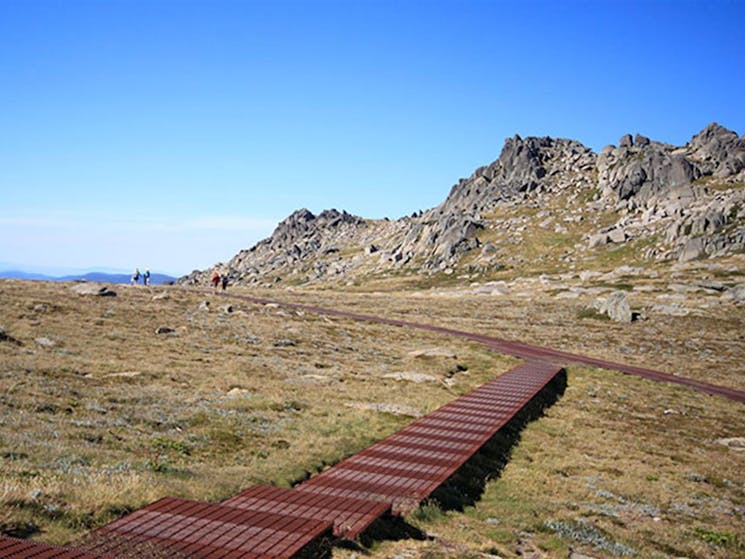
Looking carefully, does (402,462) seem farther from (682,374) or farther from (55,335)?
(682,374)

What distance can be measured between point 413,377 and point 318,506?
17.2 m

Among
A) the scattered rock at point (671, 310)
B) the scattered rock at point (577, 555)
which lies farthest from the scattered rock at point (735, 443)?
the scattered rock at point (671, 310)

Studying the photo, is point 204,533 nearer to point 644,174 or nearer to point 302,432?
point 302,432

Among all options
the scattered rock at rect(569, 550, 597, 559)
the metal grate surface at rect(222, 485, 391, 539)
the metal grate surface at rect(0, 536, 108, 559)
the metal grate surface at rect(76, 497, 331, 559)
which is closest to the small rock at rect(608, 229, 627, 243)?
the scattered rock at rect(569, 550, 597, 559)

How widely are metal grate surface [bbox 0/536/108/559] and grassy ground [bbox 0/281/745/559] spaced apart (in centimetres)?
130

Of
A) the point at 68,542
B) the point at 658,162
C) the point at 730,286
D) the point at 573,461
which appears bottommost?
the point at 573,461

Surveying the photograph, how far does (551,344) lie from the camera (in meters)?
46.5

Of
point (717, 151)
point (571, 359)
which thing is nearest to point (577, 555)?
point (571, 359)

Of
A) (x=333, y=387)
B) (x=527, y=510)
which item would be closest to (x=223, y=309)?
(x=333, y=387)

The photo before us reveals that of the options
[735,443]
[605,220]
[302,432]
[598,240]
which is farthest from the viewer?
[605,220]

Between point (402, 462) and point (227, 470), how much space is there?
13.6ft

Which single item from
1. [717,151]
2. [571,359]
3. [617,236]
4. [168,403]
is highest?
[717,151]

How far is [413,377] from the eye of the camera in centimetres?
2745

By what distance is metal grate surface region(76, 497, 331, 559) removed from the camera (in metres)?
7.73
